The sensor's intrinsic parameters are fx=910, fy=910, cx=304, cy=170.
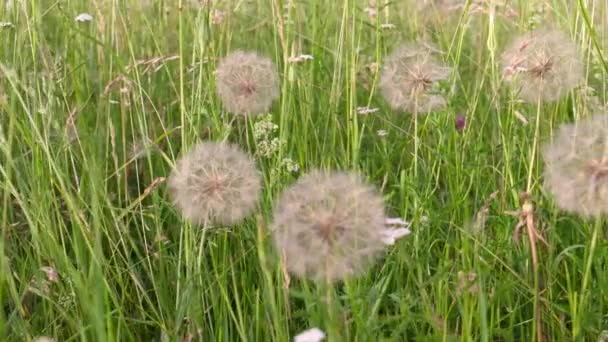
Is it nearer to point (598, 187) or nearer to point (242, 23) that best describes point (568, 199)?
point (598, 187)

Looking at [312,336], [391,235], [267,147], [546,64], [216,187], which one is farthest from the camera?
[267,147]

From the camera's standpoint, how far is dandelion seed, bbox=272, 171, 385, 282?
145cm

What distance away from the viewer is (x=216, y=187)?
1.86 meters

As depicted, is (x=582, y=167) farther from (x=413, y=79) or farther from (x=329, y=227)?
(x=413, y=79)

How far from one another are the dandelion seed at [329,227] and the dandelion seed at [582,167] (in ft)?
1.19

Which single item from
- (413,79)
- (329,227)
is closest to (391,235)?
(329,227)

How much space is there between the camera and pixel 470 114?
2.47 m

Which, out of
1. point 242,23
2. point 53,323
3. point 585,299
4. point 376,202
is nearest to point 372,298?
point 376,202

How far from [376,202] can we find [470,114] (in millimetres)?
1015

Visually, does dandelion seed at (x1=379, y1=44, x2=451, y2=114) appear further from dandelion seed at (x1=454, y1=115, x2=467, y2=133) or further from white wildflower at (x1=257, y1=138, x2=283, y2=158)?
white wildflower at (x1=257, y1=138, x2=283, y2=158)

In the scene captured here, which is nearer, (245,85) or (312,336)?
(312,336)

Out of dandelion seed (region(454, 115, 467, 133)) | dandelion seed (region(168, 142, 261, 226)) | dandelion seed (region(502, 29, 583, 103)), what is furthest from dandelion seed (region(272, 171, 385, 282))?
dandelion seed (region(454, 115, 467, 133))

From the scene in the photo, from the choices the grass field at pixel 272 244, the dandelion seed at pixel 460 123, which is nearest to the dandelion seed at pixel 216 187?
the grass field at pixel 272 244

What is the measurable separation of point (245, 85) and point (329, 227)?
987mm
